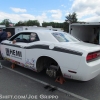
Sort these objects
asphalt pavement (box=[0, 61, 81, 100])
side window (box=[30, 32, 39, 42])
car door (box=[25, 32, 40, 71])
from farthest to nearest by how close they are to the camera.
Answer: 1. side window (box=[30, 32, 39, 42])
2. car door (box=[25, 32, 40, 71])
3. asphalt pavement (box=[0, 61, 81, 100])

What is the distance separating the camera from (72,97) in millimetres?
3557

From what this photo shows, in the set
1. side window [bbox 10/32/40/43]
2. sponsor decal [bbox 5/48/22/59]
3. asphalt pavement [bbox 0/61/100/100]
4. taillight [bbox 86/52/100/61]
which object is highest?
side window [bbox 10/32/40/43]

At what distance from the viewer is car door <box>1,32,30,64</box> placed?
482 cm

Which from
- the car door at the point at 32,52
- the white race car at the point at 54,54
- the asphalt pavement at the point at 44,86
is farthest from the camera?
the car door at the point at 32,52

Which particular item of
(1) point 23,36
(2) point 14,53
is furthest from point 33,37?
(2) point 14,53

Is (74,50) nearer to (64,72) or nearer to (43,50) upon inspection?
(64,72)

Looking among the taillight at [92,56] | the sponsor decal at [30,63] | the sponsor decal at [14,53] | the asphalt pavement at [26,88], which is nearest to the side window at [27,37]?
the sponsor decal at [14,53]

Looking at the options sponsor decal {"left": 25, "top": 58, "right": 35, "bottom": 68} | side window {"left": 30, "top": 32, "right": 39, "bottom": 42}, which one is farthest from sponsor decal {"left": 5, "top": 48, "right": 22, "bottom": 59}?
side window {"left": 30, "top": 32, "right": 39, "bottom": 42}

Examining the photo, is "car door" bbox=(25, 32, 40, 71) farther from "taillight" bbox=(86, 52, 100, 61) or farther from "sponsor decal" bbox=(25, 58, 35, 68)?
"taillight" bbox=(86, 52, 100, 61)

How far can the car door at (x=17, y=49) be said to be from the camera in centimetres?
482

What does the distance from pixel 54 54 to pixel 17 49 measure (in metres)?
1.76

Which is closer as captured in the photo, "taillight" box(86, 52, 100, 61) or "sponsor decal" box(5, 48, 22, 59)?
"taillight" box(86, 52, 100, 61)

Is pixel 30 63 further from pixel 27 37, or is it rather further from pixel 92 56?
pixel 92 56

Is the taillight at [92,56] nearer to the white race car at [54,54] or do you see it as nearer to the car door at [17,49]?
the white race car at [54,54]
